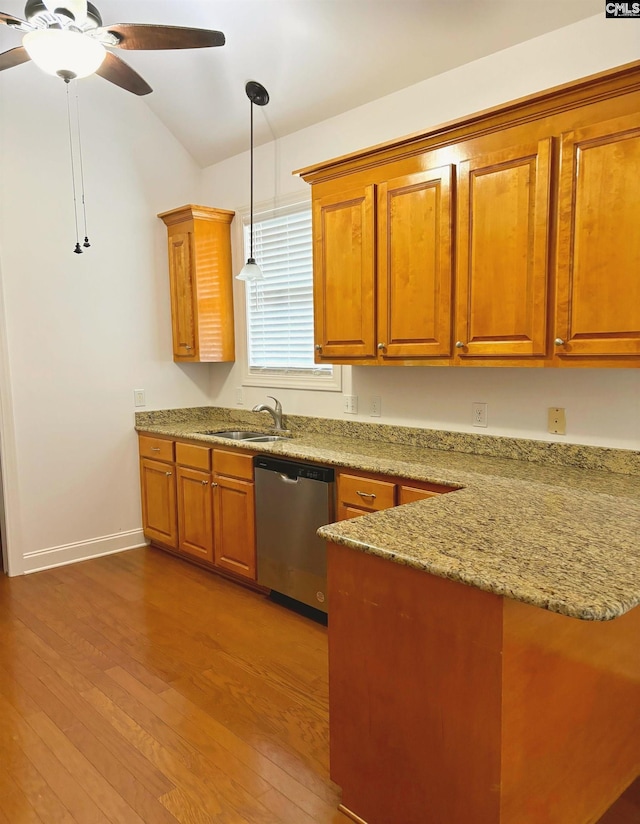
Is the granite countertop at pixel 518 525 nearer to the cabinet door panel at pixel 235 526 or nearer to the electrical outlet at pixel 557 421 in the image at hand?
the electrical outlet at pixel 557 421

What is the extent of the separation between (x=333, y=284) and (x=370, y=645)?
2.00 metres

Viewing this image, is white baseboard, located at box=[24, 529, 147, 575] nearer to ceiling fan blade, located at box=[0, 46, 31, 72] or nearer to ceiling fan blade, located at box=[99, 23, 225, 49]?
ceiling fan blade, located at box=[0, 46, 31, 72]

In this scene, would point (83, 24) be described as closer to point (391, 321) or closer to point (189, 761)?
point (391, 321)

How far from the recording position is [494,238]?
2.44 m

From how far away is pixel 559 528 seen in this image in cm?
165

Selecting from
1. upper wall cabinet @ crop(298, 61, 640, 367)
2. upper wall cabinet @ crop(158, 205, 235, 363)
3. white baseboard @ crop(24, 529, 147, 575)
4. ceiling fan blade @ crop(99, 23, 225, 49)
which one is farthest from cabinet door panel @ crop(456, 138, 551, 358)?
white baseboard @ crop(24, 529, 147, 575)

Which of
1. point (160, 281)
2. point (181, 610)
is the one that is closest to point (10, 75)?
point (160, 281)

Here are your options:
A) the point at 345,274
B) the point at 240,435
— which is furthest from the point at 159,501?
the point at 345,274

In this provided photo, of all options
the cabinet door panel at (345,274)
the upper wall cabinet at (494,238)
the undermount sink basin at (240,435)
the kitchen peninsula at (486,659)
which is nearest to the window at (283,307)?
the undermount sink basin at (240,435)

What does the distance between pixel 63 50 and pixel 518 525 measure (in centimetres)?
216

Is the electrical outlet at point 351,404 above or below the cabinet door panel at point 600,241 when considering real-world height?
below

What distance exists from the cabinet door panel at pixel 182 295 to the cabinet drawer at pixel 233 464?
1044mm

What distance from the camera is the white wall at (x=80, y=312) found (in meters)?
3.74

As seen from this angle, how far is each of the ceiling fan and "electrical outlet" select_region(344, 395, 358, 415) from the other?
6.43 feet
